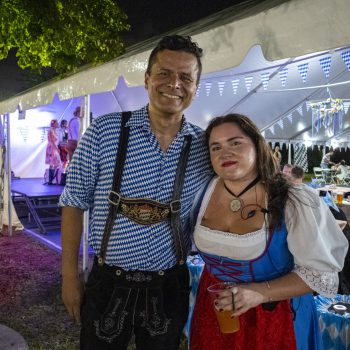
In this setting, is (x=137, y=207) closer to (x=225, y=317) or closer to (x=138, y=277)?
(x=138, y=277)

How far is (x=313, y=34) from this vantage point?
158cm

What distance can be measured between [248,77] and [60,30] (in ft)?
11.6

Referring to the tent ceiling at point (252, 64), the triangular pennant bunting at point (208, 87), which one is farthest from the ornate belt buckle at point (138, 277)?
the triangular pennant bunting at point (208, 87)

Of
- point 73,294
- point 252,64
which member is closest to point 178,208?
point 73,294

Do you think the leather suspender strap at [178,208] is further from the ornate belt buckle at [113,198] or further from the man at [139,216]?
the ornate belt buckle at [113,198]

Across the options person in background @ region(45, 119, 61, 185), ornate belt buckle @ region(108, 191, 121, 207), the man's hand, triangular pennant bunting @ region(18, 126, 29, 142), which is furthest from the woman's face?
triangular pennant bunting @ region(18, 126, 29, 142)

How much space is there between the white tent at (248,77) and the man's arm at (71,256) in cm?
114

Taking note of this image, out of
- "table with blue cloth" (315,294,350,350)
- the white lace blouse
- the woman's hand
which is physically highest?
the white lace blouse

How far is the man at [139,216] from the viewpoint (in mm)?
1382

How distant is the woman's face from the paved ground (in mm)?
1843

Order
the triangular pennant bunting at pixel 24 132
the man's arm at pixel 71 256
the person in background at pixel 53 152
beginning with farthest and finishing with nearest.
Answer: the triangular pennant bunting at pixel 24 132, the person in background at pixel 53 152, the man's arm at pixel 71 256

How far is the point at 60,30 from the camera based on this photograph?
2.77m

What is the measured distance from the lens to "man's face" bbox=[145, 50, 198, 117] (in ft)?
4.72

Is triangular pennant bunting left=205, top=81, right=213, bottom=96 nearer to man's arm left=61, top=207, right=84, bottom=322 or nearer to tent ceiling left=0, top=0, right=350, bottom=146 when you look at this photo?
tent ceiling left=0, top=0, right=350, bottom=146
